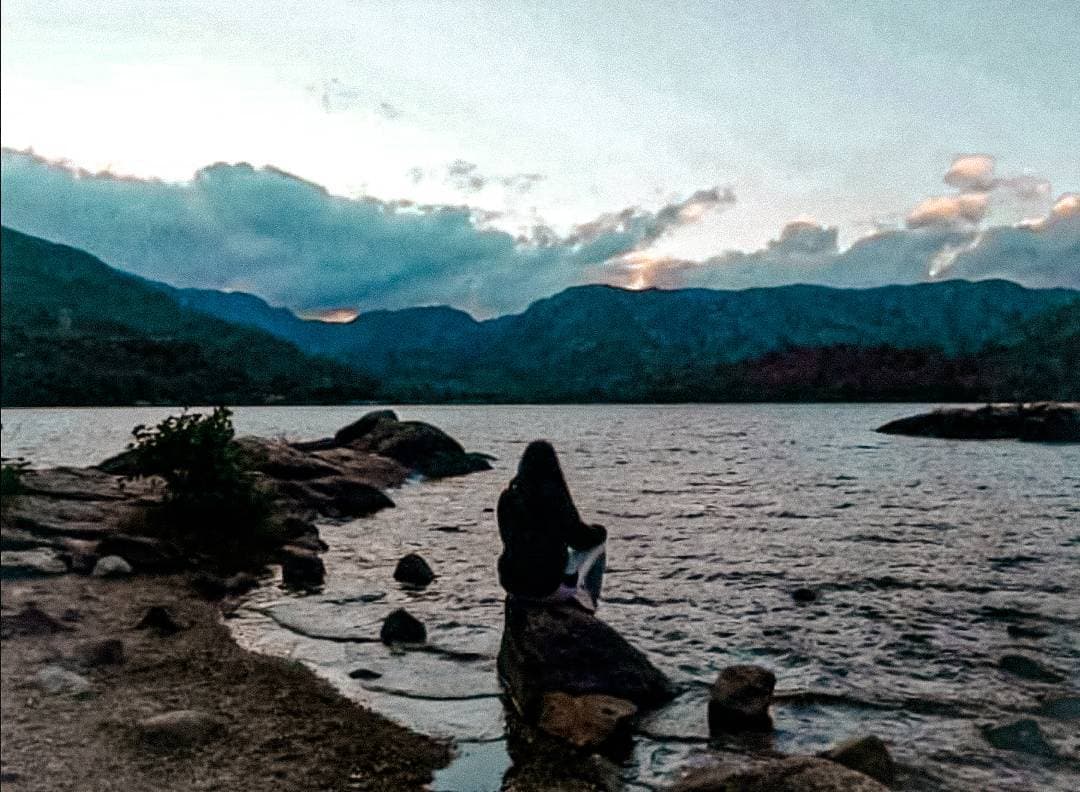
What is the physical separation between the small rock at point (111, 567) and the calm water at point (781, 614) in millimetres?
2967

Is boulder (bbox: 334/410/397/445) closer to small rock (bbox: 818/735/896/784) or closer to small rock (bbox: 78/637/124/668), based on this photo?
small rock (bbox: 78/637/124/668)

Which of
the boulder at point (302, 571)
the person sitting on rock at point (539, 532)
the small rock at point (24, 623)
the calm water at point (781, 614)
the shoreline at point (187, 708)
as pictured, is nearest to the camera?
the small rock at point (24, 623)

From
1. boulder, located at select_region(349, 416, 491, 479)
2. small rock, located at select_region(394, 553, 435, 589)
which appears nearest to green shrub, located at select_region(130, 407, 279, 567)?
small rock, located at select_region(394, 553, 435, 589)

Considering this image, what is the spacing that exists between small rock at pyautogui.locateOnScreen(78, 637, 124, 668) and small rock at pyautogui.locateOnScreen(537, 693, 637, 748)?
6.70m

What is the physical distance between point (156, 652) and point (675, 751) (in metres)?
8.98

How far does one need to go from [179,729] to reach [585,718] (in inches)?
218

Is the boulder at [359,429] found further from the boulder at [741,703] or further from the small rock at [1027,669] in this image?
the boulder at [741,703]

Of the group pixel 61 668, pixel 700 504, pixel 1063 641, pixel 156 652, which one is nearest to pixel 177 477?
pixel 156 652

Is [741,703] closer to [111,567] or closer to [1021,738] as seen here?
[1021,738]

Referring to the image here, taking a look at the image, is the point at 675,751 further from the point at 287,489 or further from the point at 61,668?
the point at 287,489

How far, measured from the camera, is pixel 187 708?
1199 centimetres

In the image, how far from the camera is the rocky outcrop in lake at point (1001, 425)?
4129 inches

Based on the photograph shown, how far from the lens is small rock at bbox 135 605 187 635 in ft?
52.3

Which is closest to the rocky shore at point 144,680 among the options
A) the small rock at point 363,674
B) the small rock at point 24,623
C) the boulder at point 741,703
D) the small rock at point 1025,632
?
the small rock at point 24,623
